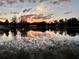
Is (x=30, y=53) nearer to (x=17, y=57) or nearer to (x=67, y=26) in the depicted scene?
(x=17, y=57)

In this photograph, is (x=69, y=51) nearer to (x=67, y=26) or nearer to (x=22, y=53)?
(x=22, y=53)

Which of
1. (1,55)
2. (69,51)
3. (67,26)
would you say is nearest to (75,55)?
(69,51)

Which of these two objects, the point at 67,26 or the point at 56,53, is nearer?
the point at 56,53

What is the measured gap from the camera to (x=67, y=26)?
106 m

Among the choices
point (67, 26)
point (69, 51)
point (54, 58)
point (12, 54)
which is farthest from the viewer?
point (67, 26)

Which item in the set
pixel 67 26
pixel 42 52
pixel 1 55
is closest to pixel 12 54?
pixel 1 55

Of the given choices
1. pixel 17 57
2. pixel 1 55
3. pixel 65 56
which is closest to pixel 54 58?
pixel 65 56

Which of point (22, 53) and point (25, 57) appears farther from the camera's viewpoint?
point (22, 53)

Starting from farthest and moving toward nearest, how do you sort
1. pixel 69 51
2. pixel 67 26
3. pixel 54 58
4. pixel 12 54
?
pixel 67 26 → pixel 69 51 → pixel 12 54 → pixel 54 58

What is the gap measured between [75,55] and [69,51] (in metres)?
2.37

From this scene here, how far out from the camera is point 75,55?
22.8 metres

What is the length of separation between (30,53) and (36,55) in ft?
4.13

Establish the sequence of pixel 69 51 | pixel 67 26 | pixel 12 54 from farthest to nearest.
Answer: pixel 67 26, pixel 69 51, pixel 12 54

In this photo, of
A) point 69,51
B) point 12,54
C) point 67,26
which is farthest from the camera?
point 67,26
